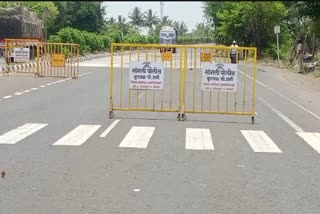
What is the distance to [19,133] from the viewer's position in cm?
1033

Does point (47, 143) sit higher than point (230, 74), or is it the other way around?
point (230, 74)

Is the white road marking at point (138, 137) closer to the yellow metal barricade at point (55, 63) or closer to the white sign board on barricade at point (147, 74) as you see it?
the white sign board on barricade at point (147, 74)

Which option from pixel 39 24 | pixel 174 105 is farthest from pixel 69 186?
pixel 39 24

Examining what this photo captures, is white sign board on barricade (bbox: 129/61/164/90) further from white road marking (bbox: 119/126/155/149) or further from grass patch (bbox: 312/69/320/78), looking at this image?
grass patch (bbox: 312/69/320/78)

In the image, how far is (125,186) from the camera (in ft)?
21.8

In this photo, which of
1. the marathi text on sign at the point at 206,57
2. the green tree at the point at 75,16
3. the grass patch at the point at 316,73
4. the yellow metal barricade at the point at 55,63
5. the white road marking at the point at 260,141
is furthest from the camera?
the green tree at the point at 75,16

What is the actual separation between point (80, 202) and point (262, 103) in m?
11.3

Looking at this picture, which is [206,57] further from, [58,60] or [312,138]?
[58,60]

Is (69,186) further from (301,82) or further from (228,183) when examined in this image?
(301,82)

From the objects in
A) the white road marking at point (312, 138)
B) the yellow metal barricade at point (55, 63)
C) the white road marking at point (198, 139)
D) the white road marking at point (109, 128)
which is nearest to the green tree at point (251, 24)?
the yellow metal barricade at point (55, 63)

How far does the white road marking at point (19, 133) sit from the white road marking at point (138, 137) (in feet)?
5.94

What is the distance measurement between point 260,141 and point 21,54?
1979cm

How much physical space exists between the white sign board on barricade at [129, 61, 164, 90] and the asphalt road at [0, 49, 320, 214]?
758mm

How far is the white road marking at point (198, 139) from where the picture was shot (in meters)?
9.34
